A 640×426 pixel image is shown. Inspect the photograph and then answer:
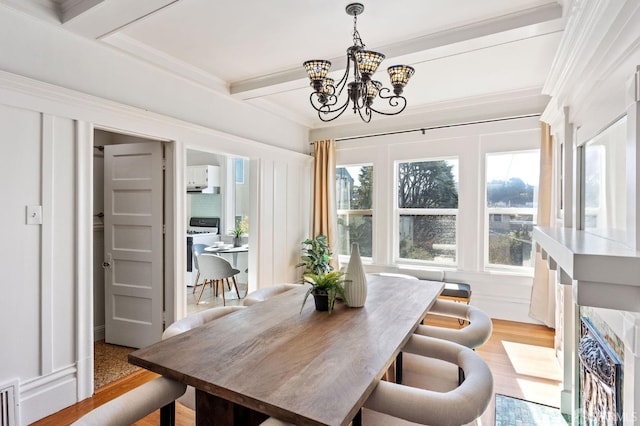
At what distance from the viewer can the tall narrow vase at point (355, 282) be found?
1913 millimetres

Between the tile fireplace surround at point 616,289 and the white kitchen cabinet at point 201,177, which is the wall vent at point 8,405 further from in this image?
the white kitchen cabinet at point 201,177

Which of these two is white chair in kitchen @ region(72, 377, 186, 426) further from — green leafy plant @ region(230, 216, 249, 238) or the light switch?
green leafy plant @ region(230, 216, 249, 238)

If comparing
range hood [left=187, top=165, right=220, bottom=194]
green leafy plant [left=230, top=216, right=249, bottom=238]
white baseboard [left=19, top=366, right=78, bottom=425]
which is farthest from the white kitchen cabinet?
white baseboard [left=19, top=366, right=78, bottom=425]

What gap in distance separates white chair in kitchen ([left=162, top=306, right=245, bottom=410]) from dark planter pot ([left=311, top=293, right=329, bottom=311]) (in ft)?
1.59

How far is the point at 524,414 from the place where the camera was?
2258 mm

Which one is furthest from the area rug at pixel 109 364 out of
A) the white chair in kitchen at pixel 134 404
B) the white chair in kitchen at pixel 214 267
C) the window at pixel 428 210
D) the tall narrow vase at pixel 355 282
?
the window at pixel 428 210

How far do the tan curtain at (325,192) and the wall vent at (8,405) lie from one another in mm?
3572

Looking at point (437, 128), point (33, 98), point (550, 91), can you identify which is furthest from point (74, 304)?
point (437, 128)

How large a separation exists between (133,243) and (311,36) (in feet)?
8.29

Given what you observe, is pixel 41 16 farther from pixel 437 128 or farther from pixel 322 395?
pixel 437 128

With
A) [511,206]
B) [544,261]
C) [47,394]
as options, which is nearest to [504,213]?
[511,206]

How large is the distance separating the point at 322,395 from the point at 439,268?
12.3 feet

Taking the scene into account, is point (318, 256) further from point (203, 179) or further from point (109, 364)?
point (203, 179)

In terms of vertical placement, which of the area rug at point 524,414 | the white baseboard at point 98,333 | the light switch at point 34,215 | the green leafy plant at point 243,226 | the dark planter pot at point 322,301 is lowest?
the area rug at point 524,414
